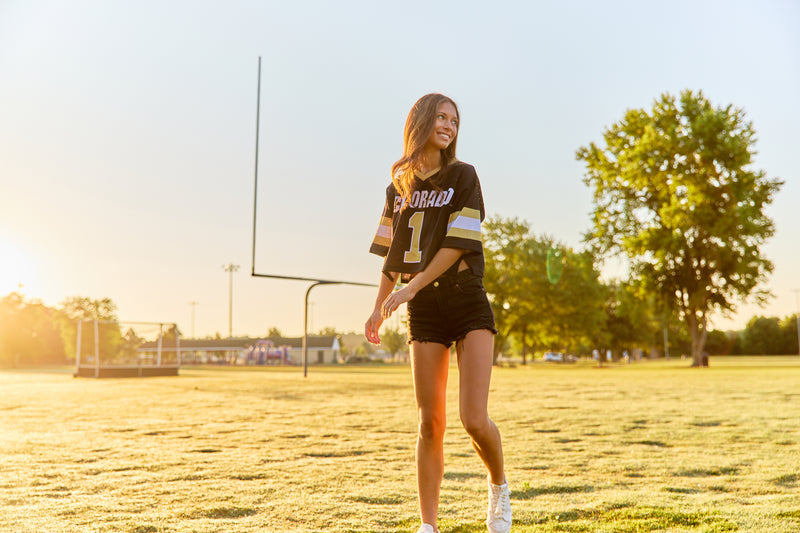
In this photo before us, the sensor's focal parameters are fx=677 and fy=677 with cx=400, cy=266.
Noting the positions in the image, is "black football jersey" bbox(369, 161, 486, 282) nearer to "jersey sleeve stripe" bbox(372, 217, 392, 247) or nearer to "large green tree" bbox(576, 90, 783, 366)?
"jersey sleeve stripe" bbox(372, 217, 392, 247)

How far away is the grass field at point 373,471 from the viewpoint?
12.0 ft

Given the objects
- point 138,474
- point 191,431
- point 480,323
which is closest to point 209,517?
point 138,474

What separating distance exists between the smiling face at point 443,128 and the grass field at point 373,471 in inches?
76.5

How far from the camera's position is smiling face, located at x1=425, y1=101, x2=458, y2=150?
3150 mm

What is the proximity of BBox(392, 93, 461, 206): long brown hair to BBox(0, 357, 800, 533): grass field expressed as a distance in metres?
1.76

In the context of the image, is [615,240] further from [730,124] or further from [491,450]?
[491,450]

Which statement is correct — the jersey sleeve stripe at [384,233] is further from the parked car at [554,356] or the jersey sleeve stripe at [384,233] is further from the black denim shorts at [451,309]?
the parked car at [554,356]

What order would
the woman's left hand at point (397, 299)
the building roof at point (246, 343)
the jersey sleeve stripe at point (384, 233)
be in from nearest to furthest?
the woman's left hand at point (397, 299), the jersey sleeve stripe at point (384, 233), the building roof at point (246, 343)

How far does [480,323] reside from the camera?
9.73ft

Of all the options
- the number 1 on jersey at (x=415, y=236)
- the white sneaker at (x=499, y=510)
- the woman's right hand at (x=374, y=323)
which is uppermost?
the number 1 on jersey at (x=415, y=236)

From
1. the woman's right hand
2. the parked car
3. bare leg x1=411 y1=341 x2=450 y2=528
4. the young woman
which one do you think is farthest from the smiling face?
the parked car

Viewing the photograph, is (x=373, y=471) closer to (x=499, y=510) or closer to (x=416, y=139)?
(x=499, y=510)

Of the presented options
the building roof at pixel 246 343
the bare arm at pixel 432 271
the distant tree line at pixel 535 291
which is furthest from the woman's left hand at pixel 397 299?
the building roof at pixel 246 343

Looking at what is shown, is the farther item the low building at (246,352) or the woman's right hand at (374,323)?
the low building at (246,352)
